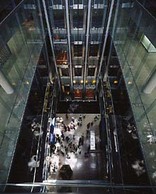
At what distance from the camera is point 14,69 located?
10938 millimetres

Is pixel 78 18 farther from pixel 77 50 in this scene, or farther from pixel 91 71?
pixel 91 71

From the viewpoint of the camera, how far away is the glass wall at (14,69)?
939 centimetres

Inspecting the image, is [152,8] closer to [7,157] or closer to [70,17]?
[70,17]

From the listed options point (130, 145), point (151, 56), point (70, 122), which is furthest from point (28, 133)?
point (151, 56)

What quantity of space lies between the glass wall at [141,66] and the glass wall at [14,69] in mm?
7118

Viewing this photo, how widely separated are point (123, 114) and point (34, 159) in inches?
360

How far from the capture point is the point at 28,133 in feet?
50.9

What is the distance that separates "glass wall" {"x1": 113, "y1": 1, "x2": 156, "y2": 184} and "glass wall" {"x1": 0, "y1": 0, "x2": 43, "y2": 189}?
7.12 metres

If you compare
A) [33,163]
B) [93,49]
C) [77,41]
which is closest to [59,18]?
[77,41]

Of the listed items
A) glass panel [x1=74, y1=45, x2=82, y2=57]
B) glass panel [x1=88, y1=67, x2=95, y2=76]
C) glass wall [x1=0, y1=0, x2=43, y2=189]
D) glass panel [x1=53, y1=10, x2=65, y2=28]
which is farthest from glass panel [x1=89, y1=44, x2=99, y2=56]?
glass wall [x1=0, y1=0, x2=43, y2=189]

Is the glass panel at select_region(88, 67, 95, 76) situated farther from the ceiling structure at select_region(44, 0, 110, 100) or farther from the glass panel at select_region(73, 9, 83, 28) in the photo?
the glass panel at select_region(73, 9, 83, 28)

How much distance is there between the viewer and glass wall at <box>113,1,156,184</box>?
30.5 feet

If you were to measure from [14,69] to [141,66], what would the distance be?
26.2ft

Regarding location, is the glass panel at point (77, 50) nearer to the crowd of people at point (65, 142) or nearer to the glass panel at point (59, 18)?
the glass panel at point (59, 18)
